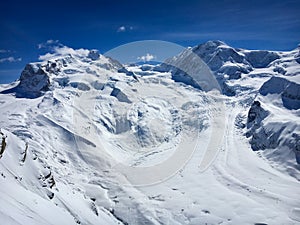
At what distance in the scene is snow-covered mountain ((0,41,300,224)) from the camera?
55.0 metres

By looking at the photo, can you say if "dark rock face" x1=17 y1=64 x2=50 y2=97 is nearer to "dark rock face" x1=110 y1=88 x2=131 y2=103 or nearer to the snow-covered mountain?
the snow-covered mountain

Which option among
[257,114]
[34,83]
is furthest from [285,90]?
[34,83]

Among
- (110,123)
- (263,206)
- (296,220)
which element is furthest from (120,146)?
(296,220)

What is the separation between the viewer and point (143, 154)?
130m

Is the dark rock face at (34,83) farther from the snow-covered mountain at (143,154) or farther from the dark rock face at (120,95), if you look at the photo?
the dark rock face at (120,95)

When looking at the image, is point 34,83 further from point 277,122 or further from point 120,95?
point 277,122

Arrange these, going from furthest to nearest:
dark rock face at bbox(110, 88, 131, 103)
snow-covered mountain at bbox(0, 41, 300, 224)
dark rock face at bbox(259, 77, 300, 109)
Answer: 1. dark rock face at bbox(110, 88, 131, 103)
2. dark rock face at bbox(259, 77, 300, 109)
3. snow-covered mountain at bbox(0, 41, 300, 224)

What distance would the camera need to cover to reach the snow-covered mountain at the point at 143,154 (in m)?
55.0

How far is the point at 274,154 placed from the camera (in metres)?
110

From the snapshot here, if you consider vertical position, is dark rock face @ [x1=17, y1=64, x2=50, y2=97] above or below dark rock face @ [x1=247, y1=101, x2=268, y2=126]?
above

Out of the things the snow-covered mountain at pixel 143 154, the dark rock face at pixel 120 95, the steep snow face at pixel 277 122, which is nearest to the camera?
the snow-covered mountain at pixel 143 154

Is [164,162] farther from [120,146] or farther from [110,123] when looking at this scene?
[110,123]

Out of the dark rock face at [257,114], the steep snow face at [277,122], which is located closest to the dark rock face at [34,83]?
the dark rock face at [257,114]

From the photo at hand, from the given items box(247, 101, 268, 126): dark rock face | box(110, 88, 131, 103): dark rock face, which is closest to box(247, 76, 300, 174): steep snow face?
box(247, 101, 268, 126): dark rock face
